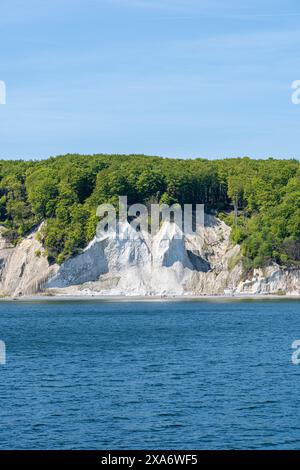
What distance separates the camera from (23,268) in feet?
467

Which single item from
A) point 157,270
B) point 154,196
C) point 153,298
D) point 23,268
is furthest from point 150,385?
point 154,196

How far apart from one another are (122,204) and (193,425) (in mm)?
99231

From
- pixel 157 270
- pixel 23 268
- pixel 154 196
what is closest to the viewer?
pixel 157 270

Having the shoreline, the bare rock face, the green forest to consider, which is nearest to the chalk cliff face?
the bare rock face

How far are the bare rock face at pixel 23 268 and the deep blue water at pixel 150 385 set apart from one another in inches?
1813

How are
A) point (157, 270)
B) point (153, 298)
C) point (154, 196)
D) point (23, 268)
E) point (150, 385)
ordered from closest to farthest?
1. point (150, 385)
2. point (153, 298)
3. point (157, 270)
4. point (23, 268)
5. point (154, 196)

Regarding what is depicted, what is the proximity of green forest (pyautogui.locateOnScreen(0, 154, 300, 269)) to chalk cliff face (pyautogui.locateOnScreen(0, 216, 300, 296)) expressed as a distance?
215 centimetres

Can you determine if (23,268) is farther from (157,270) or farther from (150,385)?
(150,385)

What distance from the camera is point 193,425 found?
42.2 metres

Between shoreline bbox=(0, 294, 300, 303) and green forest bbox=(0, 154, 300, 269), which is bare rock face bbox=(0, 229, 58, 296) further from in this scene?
shoreline bbox=(0, 294, 300, 303)

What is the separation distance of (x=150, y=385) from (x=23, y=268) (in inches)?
3627

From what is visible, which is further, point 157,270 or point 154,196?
point 154,196

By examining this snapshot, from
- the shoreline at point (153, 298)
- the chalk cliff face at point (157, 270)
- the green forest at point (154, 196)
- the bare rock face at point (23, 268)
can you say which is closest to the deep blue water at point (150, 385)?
the shoreline at point (153, 298)
